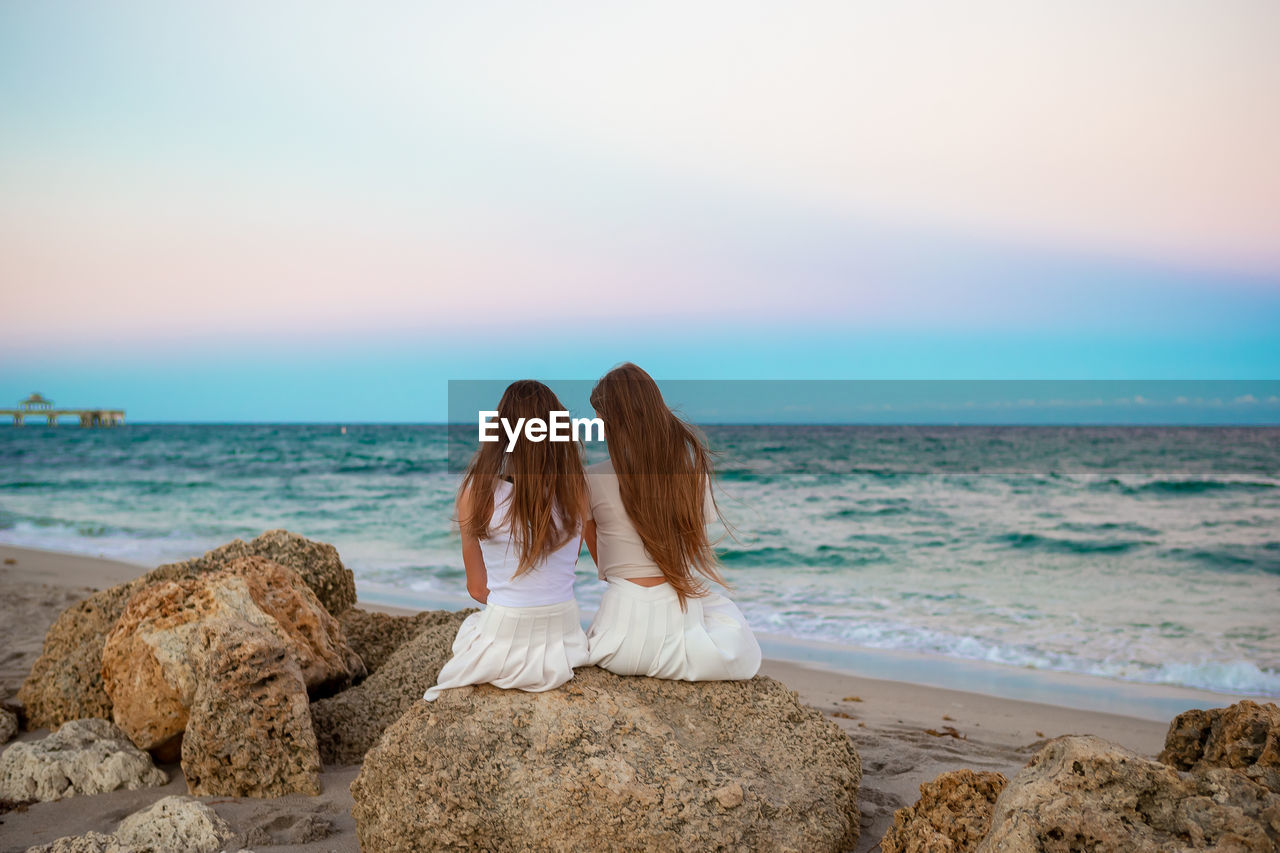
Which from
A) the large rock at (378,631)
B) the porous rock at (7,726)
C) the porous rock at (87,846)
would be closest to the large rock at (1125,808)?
the porous rock at (87,846)

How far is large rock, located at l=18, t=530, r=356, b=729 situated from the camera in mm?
4973

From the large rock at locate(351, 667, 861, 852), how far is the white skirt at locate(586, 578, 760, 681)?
150 millimetres

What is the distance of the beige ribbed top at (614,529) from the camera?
3.74 meters

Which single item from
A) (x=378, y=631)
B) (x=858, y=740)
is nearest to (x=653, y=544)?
(x=858, y=740)

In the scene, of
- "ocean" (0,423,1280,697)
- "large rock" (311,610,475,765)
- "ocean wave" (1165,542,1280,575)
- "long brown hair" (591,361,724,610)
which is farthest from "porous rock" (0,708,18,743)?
"ocean wave" (1165,542,1280,575)

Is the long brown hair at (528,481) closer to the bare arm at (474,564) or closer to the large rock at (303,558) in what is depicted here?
the bare arm at (474,564)

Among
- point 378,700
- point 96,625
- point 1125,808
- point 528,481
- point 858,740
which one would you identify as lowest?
point 858,740

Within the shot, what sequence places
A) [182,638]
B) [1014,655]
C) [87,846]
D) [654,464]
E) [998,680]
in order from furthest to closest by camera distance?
1. [1014,655]
2. [998,680]
3. [182,638]
4. [654,464]
5. [87,846]

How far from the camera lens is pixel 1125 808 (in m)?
2.46

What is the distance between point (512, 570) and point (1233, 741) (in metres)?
2.79

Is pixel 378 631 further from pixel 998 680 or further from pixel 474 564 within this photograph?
pixel 998 680

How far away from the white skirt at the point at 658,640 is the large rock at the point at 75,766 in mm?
2547

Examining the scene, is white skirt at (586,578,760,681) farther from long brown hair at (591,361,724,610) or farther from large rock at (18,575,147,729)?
large rock at (18,575,147,729)

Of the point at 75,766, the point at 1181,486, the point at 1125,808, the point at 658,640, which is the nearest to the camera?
the point at 1125,808
